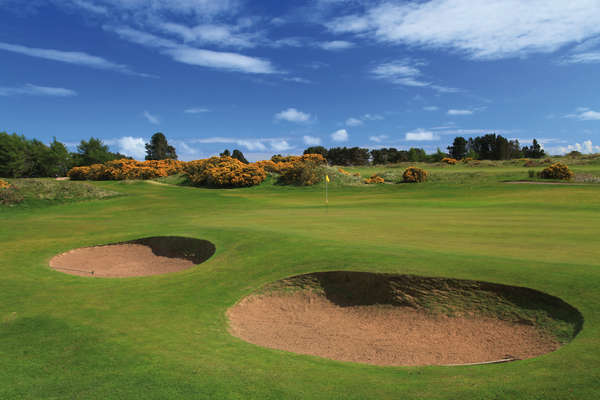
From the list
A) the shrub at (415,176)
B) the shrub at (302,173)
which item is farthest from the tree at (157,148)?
the shrub at (415,176)

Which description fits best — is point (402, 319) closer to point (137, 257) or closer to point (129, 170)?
point (137, 257)

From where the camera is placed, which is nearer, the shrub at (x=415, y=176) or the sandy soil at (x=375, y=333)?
the sandy soil at (x=375, y=333)

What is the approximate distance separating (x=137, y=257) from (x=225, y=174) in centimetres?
3738

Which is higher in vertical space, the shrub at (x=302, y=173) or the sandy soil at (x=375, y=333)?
the shrub at (x=302, y=173)

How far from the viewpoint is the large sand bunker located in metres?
7.02

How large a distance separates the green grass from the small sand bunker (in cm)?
59

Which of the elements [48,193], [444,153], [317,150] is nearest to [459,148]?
[444,153]

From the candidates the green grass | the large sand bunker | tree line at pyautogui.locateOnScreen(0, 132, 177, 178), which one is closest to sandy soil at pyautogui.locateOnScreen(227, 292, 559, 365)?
the large sand bunker

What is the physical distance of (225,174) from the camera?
172ft

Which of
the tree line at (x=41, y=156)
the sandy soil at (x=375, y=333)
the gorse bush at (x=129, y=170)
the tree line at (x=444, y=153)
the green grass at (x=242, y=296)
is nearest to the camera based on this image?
the green grass at (x=242, y=296)

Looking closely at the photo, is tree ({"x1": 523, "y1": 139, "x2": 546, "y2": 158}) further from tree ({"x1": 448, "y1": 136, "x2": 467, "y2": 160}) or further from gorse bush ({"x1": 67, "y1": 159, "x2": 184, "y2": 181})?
gorse bush ({"x1": 67, "y1": 159, "x2": 184, "y2": 181})

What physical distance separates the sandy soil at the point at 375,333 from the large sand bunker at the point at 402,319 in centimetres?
2

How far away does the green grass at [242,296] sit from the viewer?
16.8 feet

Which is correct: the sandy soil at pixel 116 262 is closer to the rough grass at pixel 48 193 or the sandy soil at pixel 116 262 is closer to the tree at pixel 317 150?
the rough grass at pixel 48 193
